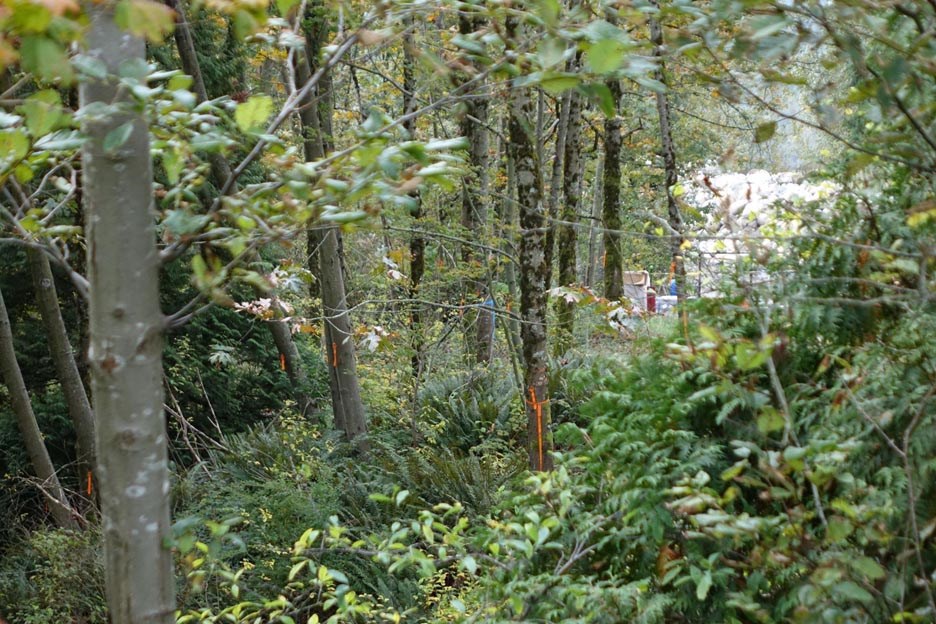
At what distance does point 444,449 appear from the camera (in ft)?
29.0

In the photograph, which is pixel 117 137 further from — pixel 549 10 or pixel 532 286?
pixel 532 286

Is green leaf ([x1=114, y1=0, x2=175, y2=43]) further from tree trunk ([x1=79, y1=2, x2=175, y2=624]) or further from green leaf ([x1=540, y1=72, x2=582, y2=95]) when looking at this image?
green leaf ([x1=540, y1=72, x2=582, y2=95])

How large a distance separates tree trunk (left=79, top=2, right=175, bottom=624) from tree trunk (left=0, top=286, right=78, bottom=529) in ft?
20.0

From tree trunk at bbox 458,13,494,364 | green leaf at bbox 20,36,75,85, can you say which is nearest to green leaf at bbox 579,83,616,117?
green leaf at bbox 20,36,75,85

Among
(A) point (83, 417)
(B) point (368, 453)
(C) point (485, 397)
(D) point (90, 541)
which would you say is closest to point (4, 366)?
(A) point (83, 417)

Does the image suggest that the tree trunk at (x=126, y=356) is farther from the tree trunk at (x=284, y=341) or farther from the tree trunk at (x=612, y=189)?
the tree trunk at (x=612, y=189)

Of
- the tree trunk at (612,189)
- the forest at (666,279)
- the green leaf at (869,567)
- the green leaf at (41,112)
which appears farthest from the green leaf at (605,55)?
the tree trunk at (612,189)

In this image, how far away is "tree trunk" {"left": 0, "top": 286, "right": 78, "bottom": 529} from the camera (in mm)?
7445

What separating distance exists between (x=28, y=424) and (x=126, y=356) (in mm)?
6695

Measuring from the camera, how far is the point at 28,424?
7.69 meters

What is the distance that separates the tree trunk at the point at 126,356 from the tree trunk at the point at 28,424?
609 cm

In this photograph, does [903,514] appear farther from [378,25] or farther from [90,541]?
[90,541]

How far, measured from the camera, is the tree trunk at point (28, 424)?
745 centimetres

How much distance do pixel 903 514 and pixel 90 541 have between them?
256 inches
